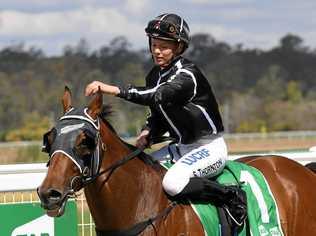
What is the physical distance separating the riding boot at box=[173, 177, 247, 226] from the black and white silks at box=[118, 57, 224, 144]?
389mm

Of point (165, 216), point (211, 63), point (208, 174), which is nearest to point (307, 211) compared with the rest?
point (208, 174)

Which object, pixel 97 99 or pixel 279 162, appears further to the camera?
pixel 279 162

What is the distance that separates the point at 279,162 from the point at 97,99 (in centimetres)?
217

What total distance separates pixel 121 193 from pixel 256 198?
135 centimetres

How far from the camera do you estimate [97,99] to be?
5.72m

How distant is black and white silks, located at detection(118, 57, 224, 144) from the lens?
598 cm

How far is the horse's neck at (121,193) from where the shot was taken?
5.91 meters

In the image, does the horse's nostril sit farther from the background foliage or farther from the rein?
the background foliage

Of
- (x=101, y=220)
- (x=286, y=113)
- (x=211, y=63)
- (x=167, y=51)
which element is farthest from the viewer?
(x=211, y=63)

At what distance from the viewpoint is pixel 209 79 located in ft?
273

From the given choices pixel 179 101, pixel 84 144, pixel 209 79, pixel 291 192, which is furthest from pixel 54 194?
pixel 209 79

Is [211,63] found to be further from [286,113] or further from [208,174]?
[208,174]

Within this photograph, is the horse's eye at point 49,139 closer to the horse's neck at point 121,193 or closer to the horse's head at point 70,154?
the horse's head at point 70,154

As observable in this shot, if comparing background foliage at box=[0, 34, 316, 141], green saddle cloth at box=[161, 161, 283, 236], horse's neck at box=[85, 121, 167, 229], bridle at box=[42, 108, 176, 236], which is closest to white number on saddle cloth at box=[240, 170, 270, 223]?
green saddle cloth at box=[161, 161, 283, 236]
